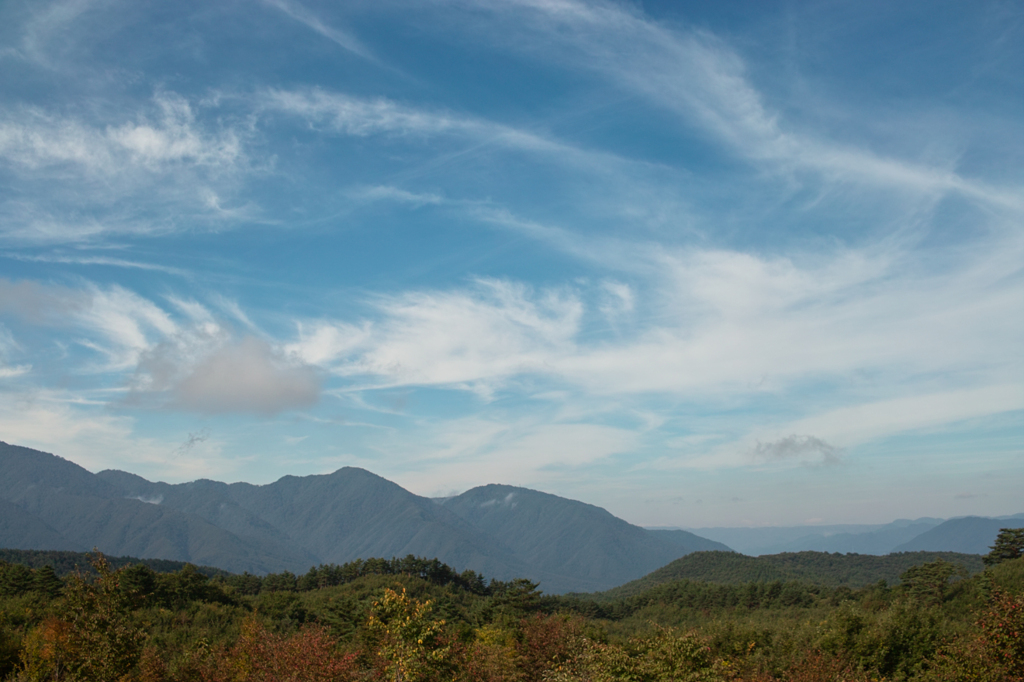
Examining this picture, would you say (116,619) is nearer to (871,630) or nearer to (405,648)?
(405,648)

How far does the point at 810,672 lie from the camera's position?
32.5 metres

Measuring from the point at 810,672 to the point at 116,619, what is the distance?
113 ft

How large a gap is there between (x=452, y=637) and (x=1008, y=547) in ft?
426

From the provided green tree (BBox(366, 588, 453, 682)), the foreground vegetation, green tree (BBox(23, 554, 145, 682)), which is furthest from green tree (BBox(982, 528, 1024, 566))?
green tree (BBox(23, 554, 145, 682))

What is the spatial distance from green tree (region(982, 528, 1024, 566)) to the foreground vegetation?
0.67 meters

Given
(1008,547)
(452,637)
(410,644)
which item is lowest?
(1008,547)

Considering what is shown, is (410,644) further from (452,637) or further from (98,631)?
(98,631)

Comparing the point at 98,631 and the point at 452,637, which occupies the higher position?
the point at 98,631

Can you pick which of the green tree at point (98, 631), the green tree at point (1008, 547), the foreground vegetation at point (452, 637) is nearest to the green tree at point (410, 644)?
the foreground vegetation at point (452, 637)

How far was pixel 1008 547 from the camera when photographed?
109 metres

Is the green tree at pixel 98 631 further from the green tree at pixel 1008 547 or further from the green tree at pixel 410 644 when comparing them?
the green tree at pixel 1008 547

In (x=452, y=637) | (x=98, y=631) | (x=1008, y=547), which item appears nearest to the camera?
(x=98, y=631)

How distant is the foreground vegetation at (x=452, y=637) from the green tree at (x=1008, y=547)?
668 mm

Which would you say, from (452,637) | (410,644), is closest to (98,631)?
(410,644)
